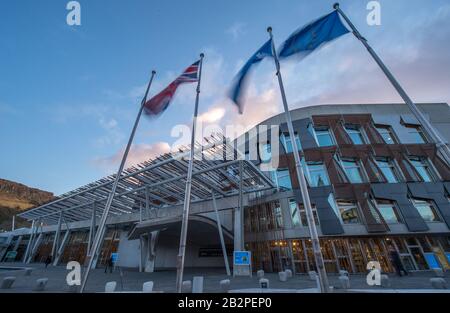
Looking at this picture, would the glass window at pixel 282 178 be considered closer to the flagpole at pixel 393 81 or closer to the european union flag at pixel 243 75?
the flagpole at pixel 393 81

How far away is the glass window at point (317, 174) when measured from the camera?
69.1 feet

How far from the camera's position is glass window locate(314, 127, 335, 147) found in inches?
939

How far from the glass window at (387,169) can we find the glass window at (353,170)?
6.52 ft

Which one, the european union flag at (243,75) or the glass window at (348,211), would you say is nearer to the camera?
the european union flag at (243,75)

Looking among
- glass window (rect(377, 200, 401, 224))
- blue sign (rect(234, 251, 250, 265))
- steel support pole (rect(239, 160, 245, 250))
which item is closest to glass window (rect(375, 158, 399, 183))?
glass window (rect(377, 200, 401, 224))

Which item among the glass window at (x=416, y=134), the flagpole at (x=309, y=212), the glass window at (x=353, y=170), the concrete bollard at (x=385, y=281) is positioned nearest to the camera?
the flagpole at (x=309, y=212)

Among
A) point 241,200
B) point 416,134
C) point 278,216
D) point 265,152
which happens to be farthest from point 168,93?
point 416,134

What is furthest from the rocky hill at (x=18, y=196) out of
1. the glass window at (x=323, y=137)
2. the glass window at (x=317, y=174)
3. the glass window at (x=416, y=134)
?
the glass window at (x=416, y=134)

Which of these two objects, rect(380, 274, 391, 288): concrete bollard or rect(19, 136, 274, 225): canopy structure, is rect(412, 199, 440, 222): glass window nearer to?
rect(380, 274, 391, 288): concrete bollard

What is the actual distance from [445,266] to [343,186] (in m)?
10.00

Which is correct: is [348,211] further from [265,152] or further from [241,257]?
[241,257]

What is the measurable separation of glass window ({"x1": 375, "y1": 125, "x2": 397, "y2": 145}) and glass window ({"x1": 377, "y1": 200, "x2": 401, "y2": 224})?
780 cm

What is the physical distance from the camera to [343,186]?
2025cm
